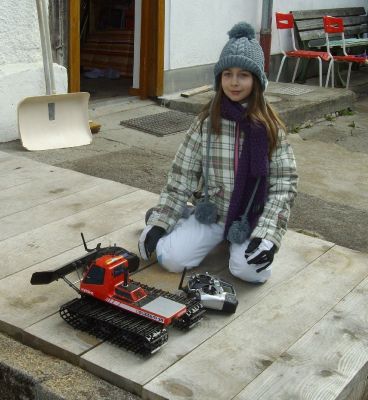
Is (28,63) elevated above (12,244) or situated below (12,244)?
above

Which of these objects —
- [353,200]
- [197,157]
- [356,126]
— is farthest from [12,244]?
[356,126]

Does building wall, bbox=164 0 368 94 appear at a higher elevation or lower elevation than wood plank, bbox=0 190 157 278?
higher

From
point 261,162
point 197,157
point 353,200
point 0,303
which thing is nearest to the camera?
point 0,303

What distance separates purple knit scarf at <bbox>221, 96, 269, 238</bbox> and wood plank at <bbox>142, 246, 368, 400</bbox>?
15.0 inches

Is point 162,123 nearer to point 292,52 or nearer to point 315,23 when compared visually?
point 292,52

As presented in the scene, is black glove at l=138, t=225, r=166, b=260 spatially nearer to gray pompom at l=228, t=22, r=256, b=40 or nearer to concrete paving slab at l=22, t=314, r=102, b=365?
concrete paving slab at l=22, t=314, r=102, b=365

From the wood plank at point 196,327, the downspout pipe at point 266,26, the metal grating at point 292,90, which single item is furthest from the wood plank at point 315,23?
the wood plank at point 196,327

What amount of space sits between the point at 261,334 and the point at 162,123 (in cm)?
392

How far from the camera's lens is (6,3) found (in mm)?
5422

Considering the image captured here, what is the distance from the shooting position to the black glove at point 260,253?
3.02 m

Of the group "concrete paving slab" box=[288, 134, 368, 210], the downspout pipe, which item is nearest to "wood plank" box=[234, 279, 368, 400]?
"concrete paving slab" box=[288, 134, 368, 210]

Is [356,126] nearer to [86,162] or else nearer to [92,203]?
[86,162]

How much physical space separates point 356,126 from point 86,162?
130 inches

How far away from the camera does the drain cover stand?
6.23 m
